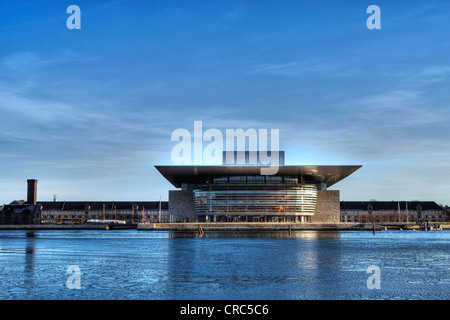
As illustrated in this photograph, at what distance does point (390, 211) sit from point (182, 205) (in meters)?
66.5

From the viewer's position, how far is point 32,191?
128 metres

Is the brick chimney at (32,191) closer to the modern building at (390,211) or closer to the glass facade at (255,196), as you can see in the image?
the glass facade at (255,196)

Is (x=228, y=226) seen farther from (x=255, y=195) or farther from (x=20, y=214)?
(x=20, y=214)

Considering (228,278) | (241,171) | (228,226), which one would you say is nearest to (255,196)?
(241,171)

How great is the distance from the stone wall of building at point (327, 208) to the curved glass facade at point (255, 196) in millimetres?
5727

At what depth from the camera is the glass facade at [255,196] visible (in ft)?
300

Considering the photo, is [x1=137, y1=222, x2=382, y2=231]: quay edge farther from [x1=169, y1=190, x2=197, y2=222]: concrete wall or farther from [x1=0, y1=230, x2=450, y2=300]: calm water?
[x1=0, y1=230, x2=450, y2=300]: calm water

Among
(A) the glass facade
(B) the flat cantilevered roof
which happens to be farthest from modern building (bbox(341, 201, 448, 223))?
(A) the glass facade

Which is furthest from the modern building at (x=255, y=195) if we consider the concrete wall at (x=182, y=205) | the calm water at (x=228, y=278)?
the calm water at (x=228, y=278)
